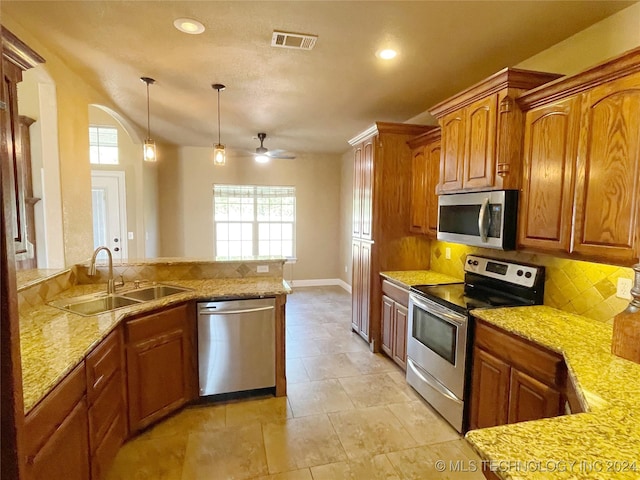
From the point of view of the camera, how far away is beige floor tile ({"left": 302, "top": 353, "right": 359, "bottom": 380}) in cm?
330

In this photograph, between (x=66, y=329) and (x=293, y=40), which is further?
(x=293, y=40)

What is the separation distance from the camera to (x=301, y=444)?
2.32m

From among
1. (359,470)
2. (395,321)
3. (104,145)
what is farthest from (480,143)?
(104,145)

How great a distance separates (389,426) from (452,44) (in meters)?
2.77

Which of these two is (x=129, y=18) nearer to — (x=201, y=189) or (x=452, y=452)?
(x=452, y=452)

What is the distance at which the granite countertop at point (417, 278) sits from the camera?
3230 millimetres

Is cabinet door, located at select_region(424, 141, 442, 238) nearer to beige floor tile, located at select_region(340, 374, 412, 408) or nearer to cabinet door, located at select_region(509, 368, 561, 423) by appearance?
beige floor tile, located at select_region(340, 374, 412, 408)

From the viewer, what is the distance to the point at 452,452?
2242 millimetres

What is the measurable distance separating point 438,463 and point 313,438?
2.72 feet

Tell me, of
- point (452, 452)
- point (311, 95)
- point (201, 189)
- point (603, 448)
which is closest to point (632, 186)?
point (603, 448)

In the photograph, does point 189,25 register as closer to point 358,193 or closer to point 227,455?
point 358,193

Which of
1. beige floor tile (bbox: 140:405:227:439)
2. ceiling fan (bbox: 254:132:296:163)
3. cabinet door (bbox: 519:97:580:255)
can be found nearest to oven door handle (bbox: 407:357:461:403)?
cabinet door (bbox: 519:97:580:255)

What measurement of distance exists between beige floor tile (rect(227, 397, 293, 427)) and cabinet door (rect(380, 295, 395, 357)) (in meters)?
1.26

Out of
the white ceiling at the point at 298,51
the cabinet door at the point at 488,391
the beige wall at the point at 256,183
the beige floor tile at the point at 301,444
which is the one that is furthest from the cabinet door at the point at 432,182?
the beige wall at the point at 256,183
